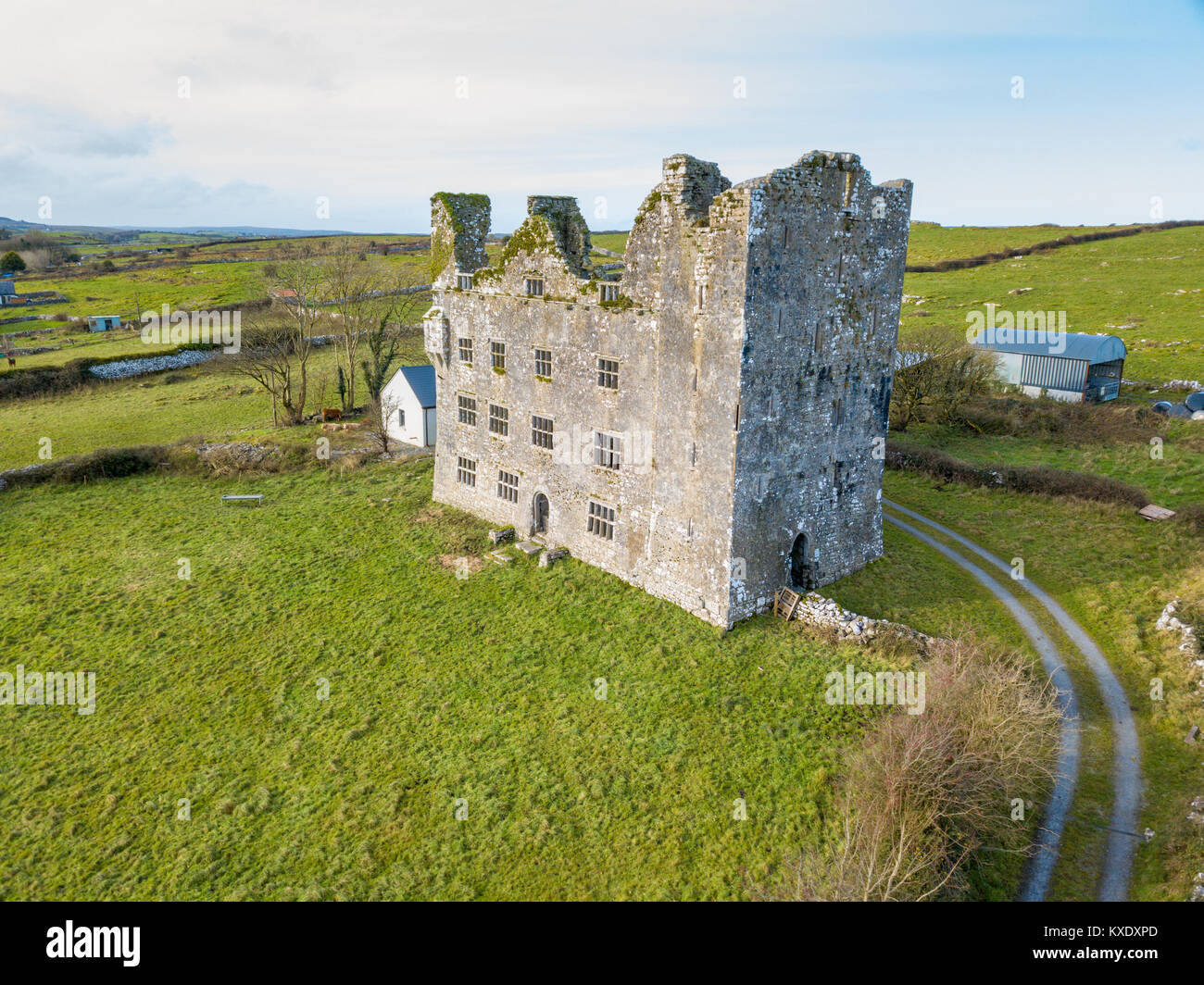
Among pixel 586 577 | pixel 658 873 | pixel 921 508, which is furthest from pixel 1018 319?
pixel 658 873

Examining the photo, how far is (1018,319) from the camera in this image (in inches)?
2618

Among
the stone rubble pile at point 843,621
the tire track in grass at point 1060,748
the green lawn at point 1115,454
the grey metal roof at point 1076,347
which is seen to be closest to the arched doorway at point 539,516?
the stone rubble pile at point 843,621

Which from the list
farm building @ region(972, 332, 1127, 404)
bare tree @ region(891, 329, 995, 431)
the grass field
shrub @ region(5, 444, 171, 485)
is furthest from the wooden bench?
farm building @ region(972, 332, 1127, 404)

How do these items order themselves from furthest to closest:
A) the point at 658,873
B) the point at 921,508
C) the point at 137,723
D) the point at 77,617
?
the point at 921,508 → the point at 77,617 → the point at 137,723 → the point at 658,873

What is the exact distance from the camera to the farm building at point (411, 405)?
141 ft

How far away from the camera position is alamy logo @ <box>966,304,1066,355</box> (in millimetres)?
52594

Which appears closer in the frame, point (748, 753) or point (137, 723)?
point (748, 753)

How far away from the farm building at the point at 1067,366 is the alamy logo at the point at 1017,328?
24 cm

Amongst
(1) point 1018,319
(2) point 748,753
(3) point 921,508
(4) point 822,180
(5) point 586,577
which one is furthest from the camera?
(1) point 1018,319

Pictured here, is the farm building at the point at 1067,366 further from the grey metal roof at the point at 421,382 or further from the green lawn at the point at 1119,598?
the grey metal roof at the point at 421,382

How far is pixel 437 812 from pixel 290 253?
52604 mm

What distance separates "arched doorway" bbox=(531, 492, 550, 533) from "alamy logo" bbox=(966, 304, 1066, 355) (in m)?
36.0

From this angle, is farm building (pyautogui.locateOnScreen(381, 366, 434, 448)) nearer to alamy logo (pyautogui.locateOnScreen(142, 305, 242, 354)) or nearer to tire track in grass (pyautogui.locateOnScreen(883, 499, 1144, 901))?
alamy logo (pyautogui.locateOnScreen(142, 305, 242, 354))

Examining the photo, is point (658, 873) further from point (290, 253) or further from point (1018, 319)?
point (1018, 319)
